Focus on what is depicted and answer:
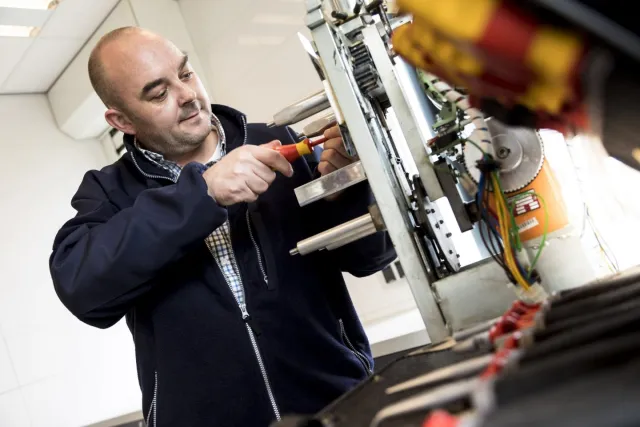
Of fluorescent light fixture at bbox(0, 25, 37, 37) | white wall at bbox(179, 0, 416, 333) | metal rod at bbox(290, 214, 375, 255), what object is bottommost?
metal rod at bbox(290, 214, 375, 255)

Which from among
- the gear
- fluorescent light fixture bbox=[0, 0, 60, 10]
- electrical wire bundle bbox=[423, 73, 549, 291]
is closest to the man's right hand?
the gear

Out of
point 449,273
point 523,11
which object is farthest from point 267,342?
point 523,11

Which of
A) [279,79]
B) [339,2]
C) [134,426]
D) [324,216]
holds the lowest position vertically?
[134,426]

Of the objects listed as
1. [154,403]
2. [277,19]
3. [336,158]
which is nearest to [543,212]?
[336,158]

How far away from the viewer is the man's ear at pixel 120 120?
1.43 m

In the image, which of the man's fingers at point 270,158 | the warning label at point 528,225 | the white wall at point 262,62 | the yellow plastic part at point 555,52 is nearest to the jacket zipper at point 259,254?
the man's fingers at point 270,158

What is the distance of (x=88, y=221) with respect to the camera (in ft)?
3.91

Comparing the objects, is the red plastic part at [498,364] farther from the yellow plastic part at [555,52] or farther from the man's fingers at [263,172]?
the man's fingers at [263,172]

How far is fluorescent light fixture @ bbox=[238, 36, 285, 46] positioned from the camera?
2565 mm

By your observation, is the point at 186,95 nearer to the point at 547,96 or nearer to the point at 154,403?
the point at 154,403

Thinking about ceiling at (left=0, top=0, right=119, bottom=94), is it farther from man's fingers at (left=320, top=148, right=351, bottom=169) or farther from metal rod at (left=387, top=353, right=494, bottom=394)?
metal rod at (left=387, top=353, right=494, bottom=394)

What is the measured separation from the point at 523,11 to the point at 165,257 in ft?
2.60

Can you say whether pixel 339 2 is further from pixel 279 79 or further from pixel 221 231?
pixel 279 79

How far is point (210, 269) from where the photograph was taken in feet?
3.83
